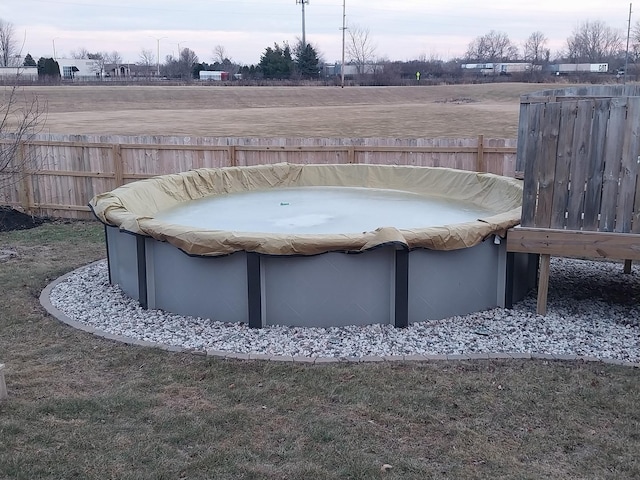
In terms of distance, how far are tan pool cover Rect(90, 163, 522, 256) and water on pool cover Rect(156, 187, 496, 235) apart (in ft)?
0.82

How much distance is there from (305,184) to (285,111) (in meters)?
25.2

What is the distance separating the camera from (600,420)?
3637mm

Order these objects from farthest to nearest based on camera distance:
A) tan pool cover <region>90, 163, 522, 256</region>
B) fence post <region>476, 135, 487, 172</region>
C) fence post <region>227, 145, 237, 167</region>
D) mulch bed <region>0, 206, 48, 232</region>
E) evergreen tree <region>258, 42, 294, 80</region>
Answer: evergreen tree <region>258, 42, 294, 80</region> < fence post <region>227, 145, 237, 167</region> < mulch bed <region>0, 206, 48, 232</region> < fence post <region>476, 135, 487, 172</region> < tan pool cover <region>90, 163, 522, 256</region>

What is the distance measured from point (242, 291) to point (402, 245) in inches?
54.7

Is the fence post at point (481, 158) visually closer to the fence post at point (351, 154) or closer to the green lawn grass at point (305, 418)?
the fence post at point (351, 154)

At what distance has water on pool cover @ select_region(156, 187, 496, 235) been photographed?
22.0ft

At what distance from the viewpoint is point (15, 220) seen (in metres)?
10.7

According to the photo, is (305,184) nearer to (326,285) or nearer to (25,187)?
(326,285)

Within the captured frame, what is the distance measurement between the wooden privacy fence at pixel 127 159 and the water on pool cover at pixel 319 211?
1.60 meters

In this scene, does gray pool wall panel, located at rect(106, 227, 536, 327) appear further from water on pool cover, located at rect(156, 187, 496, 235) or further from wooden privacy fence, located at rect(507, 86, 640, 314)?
water on pool cover, located at rect(156, 187, 496, 235)

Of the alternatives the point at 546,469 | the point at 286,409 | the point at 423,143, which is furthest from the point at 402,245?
the point at 423,143

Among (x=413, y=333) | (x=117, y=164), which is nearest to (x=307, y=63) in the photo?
(x=117, y=164)

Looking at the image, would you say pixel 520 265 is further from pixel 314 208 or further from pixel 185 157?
pixel 185 157

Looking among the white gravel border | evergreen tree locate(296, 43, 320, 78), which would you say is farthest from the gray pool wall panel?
evergreen tree locate(296, 43, 320, 78)
